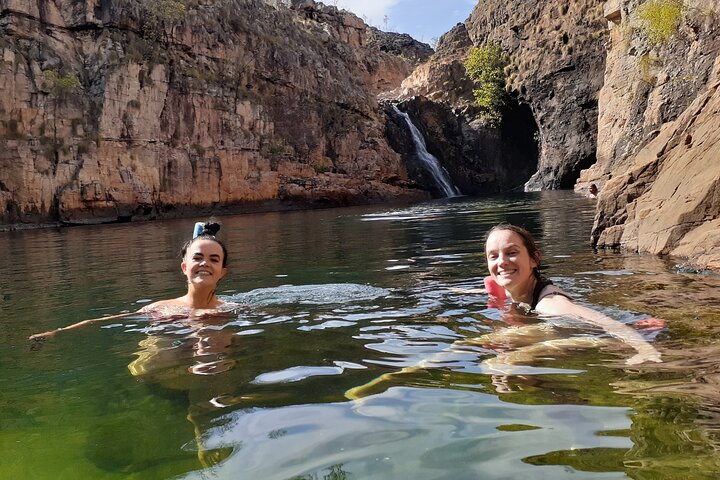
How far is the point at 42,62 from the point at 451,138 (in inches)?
1204

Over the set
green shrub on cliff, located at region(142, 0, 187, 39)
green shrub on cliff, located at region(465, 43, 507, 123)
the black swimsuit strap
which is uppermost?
green shrub on cliff, located at region(142, 0, 187, 39)

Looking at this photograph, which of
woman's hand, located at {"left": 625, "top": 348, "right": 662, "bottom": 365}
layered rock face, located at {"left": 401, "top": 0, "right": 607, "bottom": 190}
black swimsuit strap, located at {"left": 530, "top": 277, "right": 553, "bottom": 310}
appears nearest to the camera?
woman's hand, located at {"left": 625, "top": 348, "right": 662, "bottom": 365}

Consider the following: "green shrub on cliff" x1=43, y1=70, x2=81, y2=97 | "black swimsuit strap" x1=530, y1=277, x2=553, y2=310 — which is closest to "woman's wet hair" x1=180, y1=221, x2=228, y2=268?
"black swimsuit strap" x1=530, y1=277, x2=553, y2=310

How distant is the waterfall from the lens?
4650 centimetres

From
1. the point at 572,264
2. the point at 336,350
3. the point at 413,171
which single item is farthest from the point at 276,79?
the point at 336,350

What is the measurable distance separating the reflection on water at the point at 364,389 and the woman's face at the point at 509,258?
339 millimetres

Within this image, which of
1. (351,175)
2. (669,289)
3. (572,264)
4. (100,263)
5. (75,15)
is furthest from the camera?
(351,175)

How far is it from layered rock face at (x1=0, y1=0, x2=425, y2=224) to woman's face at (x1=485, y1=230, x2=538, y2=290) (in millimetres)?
31074

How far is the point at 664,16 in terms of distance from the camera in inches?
626

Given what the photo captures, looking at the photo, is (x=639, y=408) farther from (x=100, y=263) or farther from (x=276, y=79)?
(x=276, y=79)

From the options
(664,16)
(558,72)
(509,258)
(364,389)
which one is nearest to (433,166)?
(558,72)

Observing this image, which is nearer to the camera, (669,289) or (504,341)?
(504,341)

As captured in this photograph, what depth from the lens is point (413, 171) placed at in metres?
46.4

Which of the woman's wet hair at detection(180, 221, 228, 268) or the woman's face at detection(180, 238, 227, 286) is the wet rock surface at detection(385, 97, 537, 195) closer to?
the woman's wet hair at detection(180, 221, 228, 268)
